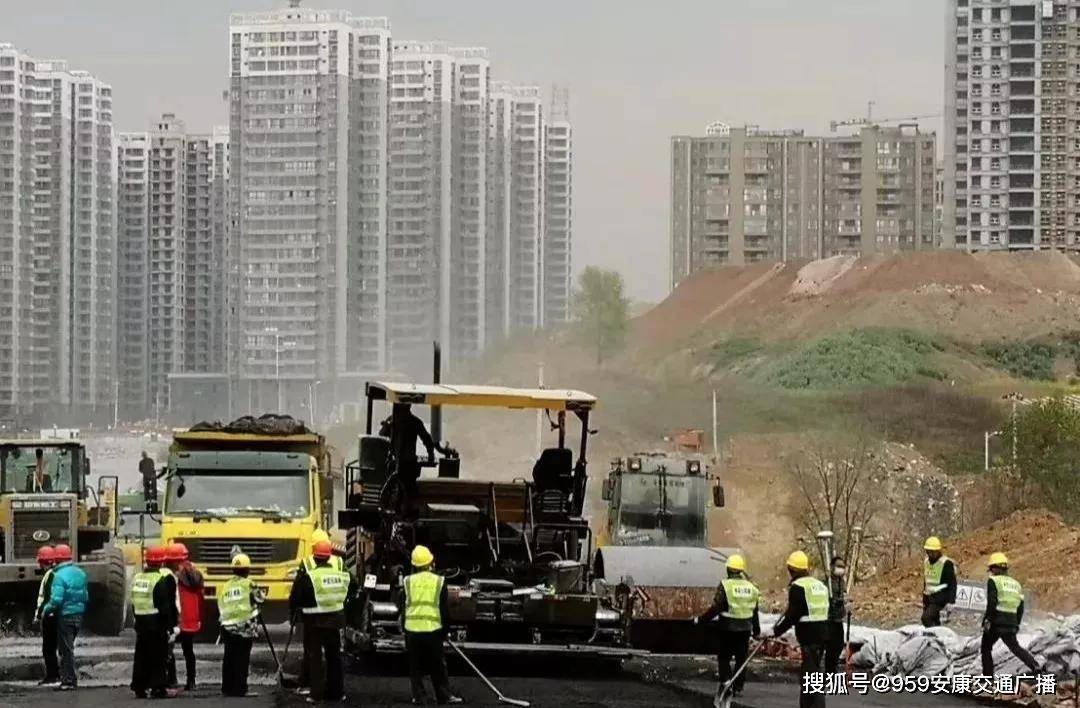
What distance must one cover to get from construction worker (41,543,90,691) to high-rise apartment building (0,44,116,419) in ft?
289

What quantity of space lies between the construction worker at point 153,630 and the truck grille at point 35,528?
343 inches

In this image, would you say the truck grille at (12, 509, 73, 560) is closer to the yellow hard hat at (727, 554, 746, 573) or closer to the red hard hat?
the red hard hat

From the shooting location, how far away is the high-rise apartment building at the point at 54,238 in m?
107

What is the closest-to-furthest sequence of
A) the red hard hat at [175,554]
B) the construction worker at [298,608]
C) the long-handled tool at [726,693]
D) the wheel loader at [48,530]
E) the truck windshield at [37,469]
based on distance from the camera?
the long-handled tool at [726,693] → the construction worker at [298,608] → the red hard hat at [175,554] → the wheel loader at [48,530] → the truck windshield at [37,469]

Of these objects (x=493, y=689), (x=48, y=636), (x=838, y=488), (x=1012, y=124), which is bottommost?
(x=838, y=488)

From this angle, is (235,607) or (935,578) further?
(935,578)

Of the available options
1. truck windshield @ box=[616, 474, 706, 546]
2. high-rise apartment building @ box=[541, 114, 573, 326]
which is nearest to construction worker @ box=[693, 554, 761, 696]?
truck windshield @ box=[616, 474, 706, 546]

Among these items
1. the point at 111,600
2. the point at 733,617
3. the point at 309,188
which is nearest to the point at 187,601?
the point at 733,617

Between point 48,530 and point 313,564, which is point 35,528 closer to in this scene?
point 48,530

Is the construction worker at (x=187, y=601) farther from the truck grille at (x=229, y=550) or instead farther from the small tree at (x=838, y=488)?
the small tree at (x=838, y=488)

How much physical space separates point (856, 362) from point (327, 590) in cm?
6945

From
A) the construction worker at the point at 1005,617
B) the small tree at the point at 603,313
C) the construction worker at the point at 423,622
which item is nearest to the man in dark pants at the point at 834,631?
the construction worker at the point at 1005,617

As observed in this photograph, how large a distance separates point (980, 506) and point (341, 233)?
53524 millimetres

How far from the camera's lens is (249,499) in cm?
2652
